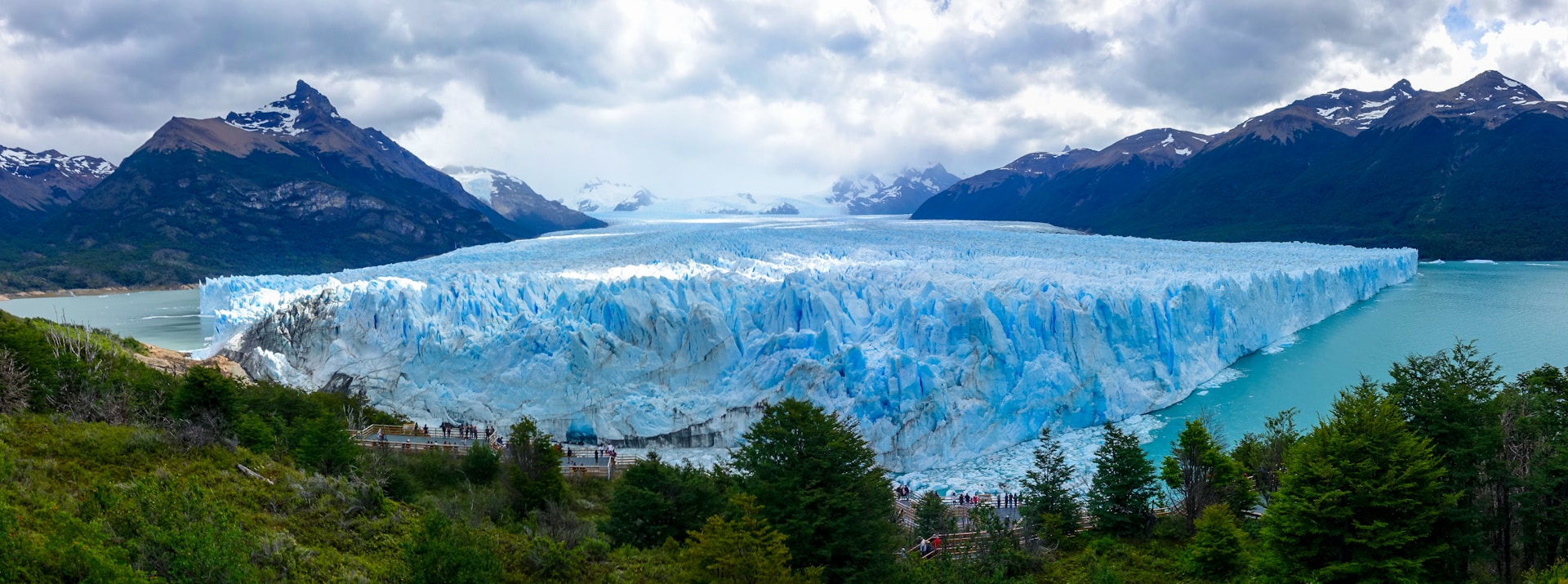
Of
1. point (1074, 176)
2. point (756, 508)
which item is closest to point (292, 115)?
point (1074, 176)

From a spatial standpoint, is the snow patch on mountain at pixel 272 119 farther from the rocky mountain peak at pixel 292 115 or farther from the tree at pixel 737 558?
the tree at pixel 737 558

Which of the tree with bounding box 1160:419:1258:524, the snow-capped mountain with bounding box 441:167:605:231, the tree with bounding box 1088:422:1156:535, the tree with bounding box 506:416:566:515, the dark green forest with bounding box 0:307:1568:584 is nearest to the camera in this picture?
the dark green forest with bounding box 0:307:1568:584

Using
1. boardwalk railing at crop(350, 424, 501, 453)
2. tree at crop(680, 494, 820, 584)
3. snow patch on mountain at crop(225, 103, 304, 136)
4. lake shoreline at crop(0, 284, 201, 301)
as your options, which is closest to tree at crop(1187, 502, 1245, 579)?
tree at crop(680, 494, 820, 584)

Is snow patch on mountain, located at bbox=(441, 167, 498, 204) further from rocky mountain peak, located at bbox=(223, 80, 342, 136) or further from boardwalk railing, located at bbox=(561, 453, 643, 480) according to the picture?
boardwalk railing, located at bbox=(561, 453, 643, 480)

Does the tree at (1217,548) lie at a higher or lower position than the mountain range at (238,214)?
lower

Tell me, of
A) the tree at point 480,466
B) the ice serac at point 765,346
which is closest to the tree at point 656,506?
the tree at point 480,466

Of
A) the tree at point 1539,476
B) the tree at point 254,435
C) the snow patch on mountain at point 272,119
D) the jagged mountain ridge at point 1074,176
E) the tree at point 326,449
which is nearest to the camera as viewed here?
the tree at point 1539,476

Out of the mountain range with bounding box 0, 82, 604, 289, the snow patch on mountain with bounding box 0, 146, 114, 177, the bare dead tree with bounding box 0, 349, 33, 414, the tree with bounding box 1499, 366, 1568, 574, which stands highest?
the snow patch on mountain with bounding box 0, 146, 114, 177
